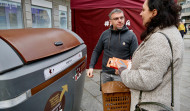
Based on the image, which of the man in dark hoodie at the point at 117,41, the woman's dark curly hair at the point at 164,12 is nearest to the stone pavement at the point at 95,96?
the man in dark hoodie at the point at 117,41

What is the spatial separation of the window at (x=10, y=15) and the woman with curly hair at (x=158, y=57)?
21.7ft

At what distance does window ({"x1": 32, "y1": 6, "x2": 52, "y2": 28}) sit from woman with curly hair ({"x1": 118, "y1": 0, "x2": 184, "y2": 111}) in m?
7.57

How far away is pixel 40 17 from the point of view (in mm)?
8086

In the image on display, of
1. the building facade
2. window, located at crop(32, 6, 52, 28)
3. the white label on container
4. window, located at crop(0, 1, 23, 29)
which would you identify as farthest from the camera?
window, located at crop(32, 6, 52, 28)

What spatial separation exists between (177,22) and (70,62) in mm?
974

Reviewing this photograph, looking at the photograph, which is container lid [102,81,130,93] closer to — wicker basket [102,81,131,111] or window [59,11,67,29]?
wicker basket [102,81,131,111]

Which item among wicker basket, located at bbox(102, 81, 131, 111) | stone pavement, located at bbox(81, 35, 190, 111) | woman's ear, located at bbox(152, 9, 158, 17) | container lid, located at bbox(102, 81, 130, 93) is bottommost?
stone pavement, located at bbox(81, 35, 190, 111)

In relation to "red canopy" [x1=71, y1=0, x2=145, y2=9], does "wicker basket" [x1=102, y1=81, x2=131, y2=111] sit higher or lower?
lower

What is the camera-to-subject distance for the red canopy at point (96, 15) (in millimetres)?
4027

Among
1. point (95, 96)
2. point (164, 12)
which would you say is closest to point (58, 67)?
point (164, 12)

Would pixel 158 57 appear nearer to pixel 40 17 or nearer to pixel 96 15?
pixel 96 15

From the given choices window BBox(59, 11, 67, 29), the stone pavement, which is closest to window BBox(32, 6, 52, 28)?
window BBox(59, 11, 67, 29)

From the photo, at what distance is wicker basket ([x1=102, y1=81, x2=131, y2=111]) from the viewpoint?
4.06 ft

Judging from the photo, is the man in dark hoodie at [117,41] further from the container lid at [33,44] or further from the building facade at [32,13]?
the building facade at [32,13]
